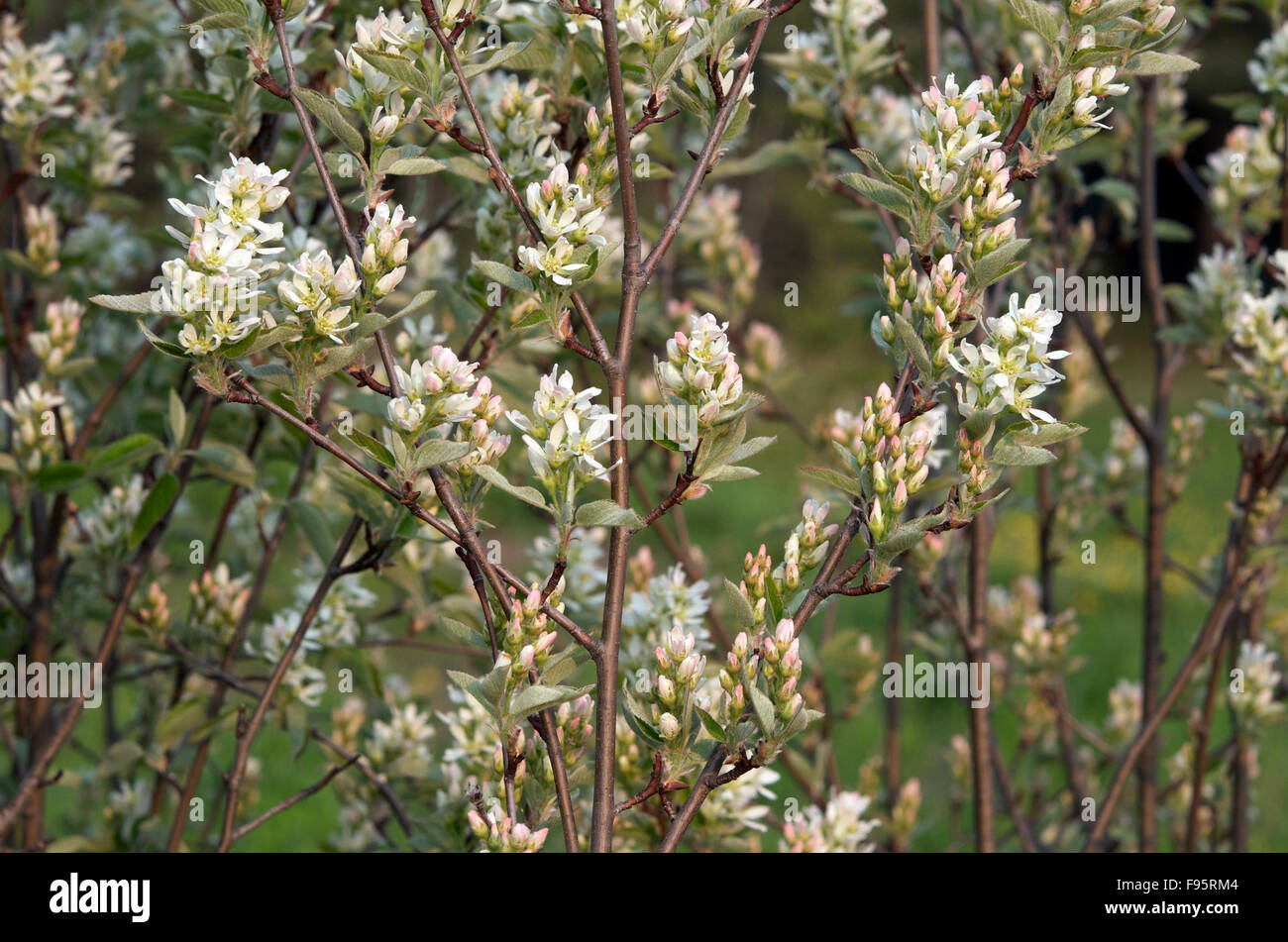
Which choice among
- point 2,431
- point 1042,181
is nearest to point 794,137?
point 1042,181

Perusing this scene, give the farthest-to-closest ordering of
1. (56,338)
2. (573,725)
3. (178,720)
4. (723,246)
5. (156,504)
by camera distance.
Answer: (723,246), (56,338), (178,720), (156,504), (573,725)

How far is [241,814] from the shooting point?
11.4 feet

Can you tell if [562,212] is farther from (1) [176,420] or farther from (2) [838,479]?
(1) [176,420]

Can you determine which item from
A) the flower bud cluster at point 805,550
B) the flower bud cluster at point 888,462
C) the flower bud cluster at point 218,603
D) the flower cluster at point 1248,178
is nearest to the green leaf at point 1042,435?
the flower bud cluster at point 888,462

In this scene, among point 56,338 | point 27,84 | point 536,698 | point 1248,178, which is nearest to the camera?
point 536,698

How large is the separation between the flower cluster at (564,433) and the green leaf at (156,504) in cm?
101

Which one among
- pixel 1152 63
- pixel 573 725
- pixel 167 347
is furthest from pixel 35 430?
pixel 1152 63

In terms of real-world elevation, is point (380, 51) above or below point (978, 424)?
above

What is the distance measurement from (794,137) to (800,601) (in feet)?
5.42

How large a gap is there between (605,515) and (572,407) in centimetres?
13

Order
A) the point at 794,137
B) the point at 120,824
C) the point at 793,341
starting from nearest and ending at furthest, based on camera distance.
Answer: the point at 120,824 < the point at 794,137 < the point at 793,341

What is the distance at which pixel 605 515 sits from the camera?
1.41 m

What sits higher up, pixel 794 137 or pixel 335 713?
pixel 794 137
